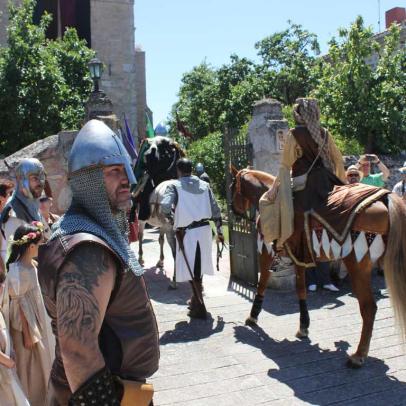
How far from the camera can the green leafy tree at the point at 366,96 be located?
15.8 m

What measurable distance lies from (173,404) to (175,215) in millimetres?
2782

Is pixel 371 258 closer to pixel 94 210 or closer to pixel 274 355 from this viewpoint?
pixel 274 355

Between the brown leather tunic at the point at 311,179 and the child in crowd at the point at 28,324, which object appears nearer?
the child in crowd at the point at 28,324

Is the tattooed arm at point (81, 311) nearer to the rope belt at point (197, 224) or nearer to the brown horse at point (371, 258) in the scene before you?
the brown horse at point (371, 258)

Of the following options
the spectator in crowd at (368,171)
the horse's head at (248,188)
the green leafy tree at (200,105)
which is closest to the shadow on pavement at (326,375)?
the horse's head at (248,188)

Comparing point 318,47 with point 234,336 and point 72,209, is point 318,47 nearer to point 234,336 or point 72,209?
point 234,336

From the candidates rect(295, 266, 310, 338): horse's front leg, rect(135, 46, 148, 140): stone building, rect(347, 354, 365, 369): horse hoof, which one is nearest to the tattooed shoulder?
rect(347, 354, 365, 369): horse hoof

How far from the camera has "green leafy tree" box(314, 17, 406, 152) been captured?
15.8m

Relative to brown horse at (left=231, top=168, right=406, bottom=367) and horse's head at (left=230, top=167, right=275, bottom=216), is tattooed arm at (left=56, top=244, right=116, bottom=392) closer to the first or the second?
brown horse at (left=231, top=168, right=406, bottom=367)

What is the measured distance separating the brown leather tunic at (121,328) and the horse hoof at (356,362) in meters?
3.28

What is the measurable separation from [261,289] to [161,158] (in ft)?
11.1

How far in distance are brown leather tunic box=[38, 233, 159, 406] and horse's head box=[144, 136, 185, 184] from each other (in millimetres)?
6621

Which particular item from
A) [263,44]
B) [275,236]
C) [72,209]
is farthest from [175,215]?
[263,44]

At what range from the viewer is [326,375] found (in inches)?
188
